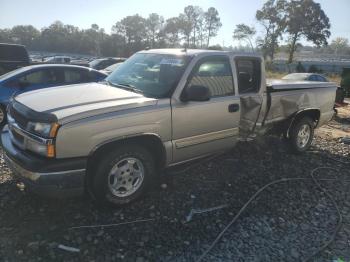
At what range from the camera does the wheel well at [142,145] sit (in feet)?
11.4

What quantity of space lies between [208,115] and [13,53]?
9.95 m

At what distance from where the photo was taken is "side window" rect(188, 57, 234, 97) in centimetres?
426

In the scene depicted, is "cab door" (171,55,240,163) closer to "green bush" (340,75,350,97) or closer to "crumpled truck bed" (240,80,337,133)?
"crumpled truck bed" (240,80,337,133)

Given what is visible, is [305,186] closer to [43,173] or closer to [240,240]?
[240,240]

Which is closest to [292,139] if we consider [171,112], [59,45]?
[171,112]

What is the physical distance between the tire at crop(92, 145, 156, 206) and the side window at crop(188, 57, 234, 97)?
3.77ft

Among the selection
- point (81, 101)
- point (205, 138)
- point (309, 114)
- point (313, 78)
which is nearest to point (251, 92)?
point (205, 138)

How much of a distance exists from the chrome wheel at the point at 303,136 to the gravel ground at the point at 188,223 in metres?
1.26

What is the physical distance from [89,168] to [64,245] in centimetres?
79

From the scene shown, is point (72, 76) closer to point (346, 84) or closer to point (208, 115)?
point (208, 115)

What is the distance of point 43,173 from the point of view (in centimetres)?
314

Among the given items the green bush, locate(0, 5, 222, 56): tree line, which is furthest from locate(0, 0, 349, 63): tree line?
the green bush

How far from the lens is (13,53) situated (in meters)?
11.7

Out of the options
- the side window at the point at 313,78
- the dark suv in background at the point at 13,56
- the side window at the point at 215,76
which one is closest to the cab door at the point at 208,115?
the side window at the point at 215,76
